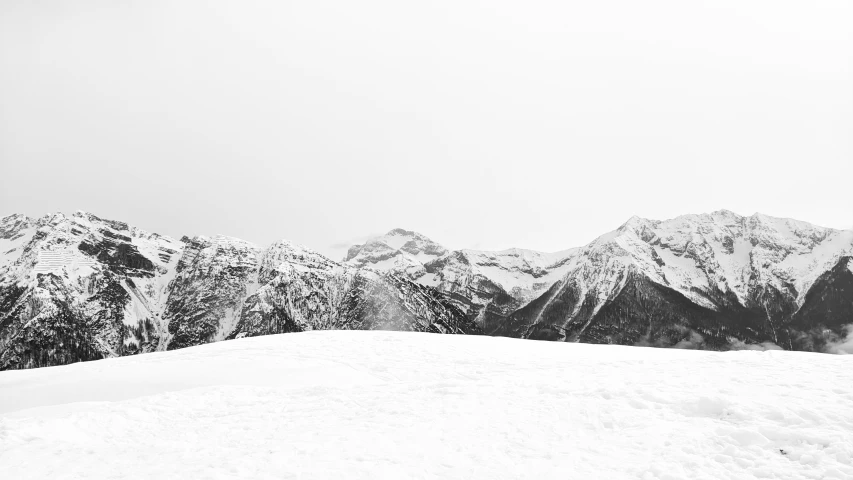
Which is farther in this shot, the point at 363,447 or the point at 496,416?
the point at 496,416

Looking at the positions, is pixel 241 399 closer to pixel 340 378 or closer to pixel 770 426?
pixel 340 378

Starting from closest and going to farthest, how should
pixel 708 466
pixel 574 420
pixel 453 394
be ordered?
1. pixel 708 466
2. pixel 574 420
3. pixel 453 394

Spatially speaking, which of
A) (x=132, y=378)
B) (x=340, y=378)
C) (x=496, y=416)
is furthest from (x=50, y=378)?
(x=496, y=416)

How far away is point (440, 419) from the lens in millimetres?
13383

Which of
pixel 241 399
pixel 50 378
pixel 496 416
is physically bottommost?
pixel 50 378

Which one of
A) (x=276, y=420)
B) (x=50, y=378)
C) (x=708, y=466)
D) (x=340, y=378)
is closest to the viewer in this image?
(x=708, y=466)

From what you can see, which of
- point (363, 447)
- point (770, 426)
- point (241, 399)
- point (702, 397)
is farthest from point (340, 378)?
point (770, 426)

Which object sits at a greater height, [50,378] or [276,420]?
[276,420]

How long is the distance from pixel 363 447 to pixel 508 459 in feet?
12.2

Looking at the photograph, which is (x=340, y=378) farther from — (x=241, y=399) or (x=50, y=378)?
(x=50, y=378)

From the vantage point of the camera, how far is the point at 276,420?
1405 centimetres

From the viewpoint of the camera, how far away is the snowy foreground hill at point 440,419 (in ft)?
33.6

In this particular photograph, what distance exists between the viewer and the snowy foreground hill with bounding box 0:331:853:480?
33.6 ft

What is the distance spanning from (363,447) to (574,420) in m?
6.27
